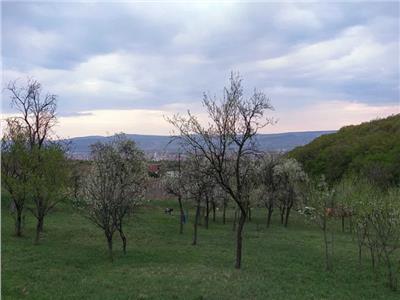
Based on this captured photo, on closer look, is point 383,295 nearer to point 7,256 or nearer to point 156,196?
point 7,256

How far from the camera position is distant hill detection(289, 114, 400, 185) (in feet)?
242

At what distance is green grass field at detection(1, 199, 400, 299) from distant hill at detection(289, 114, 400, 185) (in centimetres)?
3688

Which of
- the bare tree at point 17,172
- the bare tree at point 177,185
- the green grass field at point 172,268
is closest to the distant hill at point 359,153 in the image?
the bare tree at point 177,185

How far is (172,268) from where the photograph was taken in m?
22.8

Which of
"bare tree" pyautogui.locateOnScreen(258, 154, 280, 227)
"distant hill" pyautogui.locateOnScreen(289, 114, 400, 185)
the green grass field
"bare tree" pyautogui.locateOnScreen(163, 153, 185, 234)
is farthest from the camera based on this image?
"distant hill" pyautogui.locateOnScreen(289, 114, 400, 185)

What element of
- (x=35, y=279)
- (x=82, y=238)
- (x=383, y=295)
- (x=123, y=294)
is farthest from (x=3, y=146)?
(x=383, y=295)

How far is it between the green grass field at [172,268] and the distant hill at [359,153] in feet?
121

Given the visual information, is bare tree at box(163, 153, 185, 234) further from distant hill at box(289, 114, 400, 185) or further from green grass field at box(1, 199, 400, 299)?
distant hill at box(289, 114, 400, 185)

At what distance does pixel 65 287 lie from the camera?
18.6m

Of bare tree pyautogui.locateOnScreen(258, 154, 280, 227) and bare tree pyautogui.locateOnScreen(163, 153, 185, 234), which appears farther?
bare tree pyautogui.locateOnScreen(258, 154, 280, 227)

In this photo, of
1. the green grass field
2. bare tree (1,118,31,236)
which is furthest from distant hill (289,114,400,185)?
bare tree (1,118,31,236)

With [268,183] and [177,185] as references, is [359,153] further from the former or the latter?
[177,185]

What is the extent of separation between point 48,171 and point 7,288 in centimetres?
1335

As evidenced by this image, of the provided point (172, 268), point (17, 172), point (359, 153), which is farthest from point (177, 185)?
point (359, 153)
